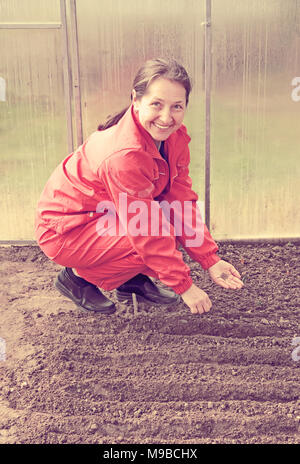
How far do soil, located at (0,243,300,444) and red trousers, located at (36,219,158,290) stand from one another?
0.29 metres

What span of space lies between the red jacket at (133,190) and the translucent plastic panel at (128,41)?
1073mm

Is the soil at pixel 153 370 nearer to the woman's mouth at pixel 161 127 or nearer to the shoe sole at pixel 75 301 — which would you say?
the shoe sole at pixel 75 301

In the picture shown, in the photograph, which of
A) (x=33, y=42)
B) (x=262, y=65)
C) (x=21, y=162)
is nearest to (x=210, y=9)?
(x=262, y=65)

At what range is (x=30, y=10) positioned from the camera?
3.35 m

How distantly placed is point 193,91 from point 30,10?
3.66 ft

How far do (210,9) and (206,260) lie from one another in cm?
174

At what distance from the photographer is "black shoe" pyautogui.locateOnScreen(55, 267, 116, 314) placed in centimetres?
272

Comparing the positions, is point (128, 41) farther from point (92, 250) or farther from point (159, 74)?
point (92, 250)

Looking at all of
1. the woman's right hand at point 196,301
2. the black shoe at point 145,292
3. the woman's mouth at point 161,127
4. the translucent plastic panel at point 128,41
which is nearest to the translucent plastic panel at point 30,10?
the translucent plastic panel at point 128,41

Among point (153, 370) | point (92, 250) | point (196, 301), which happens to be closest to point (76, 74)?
point (92, 250)

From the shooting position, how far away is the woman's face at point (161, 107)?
2.10 m

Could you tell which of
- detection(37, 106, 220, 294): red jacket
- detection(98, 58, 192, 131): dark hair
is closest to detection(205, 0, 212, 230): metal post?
detection(37, 106, 220, 294): red jacket

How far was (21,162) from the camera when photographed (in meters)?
3.61

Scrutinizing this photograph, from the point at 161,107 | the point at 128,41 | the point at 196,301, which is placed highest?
the point at 128,41
